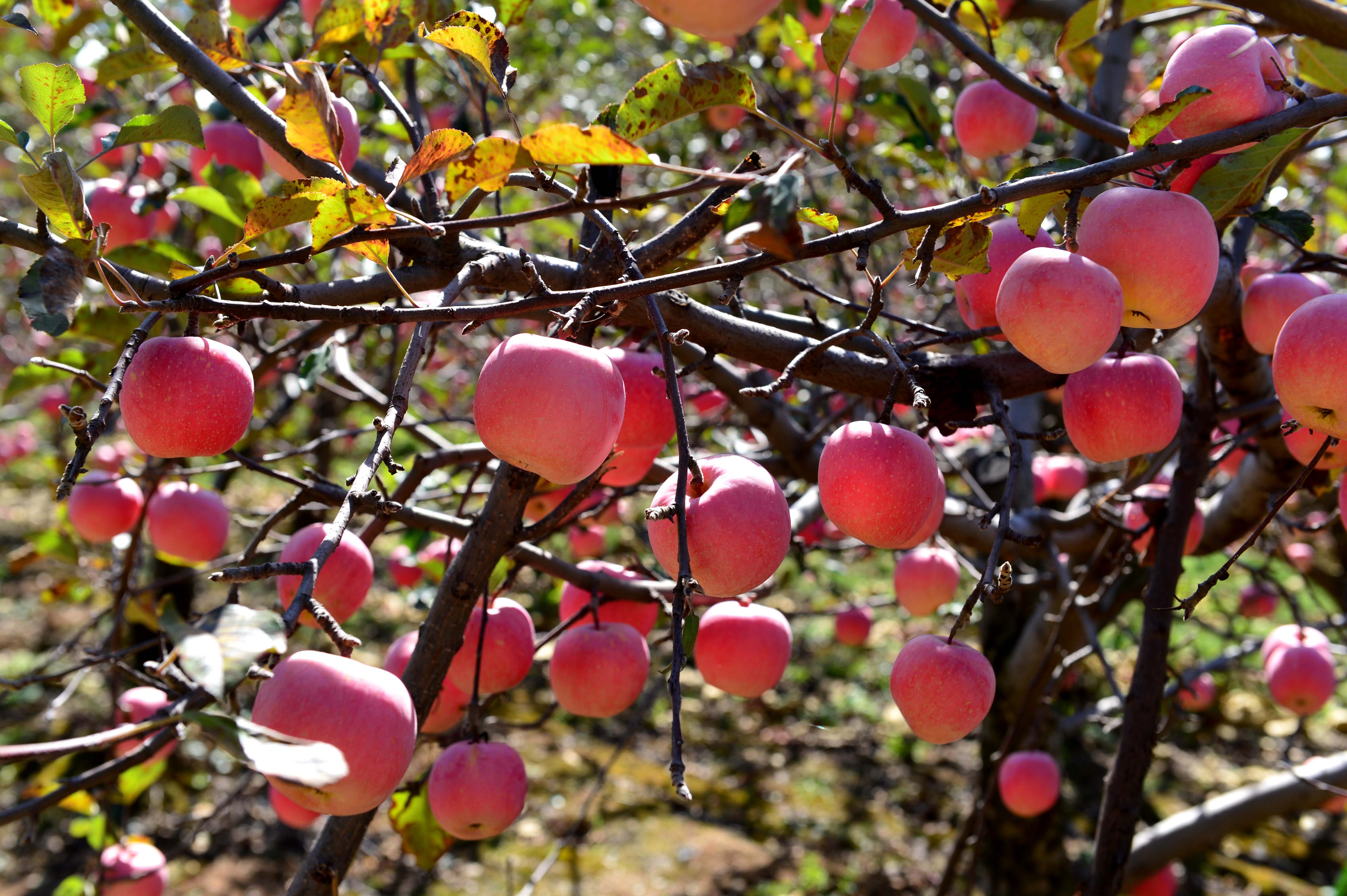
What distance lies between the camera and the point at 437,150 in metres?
0.71

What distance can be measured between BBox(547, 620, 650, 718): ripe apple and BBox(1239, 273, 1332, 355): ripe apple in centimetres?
90

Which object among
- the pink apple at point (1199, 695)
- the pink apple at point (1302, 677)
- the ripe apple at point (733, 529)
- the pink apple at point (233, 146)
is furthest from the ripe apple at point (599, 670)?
the pink apple at point (1302, 677)

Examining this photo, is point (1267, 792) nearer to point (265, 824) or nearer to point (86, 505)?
point (86, 505)

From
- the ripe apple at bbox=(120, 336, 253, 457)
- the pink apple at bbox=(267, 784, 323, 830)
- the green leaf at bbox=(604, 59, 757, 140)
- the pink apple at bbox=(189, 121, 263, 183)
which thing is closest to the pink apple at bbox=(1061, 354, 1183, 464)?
the green leaf at bbox=(604, 59, 757, 140)

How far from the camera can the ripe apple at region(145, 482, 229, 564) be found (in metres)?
1.62

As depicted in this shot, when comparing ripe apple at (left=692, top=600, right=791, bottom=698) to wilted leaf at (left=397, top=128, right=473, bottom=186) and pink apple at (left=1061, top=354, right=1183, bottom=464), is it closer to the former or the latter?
pink apple at (left=1061, top=354, right=1183, bottom=464)

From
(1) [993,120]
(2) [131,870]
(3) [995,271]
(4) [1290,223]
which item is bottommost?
(2) [131,870]

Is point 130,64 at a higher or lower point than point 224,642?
higher

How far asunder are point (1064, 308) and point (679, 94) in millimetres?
361

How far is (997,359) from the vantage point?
103 centimetres

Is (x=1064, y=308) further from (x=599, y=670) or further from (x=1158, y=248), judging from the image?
(x=599, y=670)

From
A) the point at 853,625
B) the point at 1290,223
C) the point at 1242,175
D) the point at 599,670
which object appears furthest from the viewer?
the point at 853,625

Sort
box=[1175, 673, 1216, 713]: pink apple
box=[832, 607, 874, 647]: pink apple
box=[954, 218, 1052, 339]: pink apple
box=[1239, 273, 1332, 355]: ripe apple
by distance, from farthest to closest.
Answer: box=[832, 607, 874, 647]: pink apple < box=[1175, 673, 1216, 713]: pink apple < box=[1239, 273, 1332, 355]: ripe apple < box=[954, 218, 1052, 339]: pink apple

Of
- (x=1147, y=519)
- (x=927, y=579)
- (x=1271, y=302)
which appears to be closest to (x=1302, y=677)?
(x=1147, y=519)
